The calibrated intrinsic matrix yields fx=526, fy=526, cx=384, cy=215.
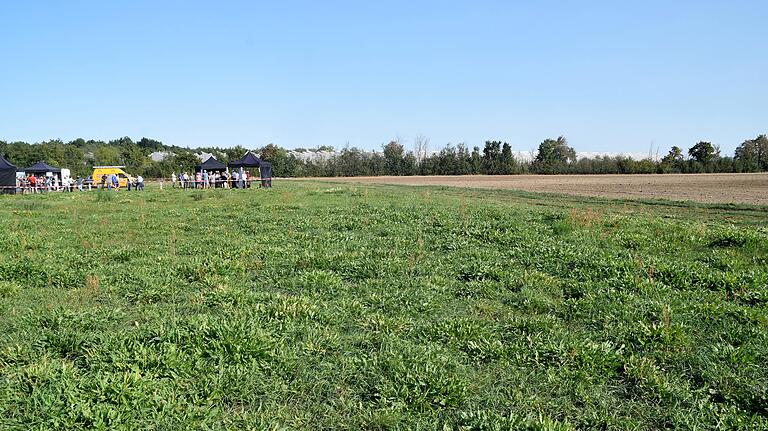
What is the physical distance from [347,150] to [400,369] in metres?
103

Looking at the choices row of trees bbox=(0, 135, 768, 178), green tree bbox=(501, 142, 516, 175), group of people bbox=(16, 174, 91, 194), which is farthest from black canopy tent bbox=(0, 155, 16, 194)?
green tree bbox=(501, 142, 516, 175)

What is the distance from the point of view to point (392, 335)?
5328 millimetres

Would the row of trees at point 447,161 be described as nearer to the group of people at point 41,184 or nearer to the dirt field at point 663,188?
the dirt field at point 663,188

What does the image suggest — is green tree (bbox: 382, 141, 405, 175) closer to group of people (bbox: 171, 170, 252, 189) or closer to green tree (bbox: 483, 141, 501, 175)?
green tree (bbox: 483, 141, 501, 175)

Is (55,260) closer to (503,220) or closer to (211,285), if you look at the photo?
(211,285)

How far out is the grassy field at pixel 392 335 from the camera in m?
3.95

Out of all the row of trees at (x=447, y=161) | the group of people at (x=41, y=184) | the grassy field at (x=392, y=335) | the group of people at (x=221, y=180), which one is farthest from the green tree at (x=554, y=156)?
the grassy field at (x=392, y=335)

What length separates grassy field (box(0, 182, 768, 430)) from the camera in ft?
13.0

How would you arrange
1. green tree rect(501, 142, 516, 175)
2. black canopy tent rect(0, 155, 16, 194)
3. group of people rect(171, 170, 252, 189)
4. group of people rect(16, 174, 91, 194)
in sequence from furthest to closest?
1. green tree rect(501, 142, 516, 175)
2. group of people rect(171, 170, 252, 189)
3. group of people rect(16, 174, 91, 194)
4. black canopy tent rect(0, 155, 16, 194)

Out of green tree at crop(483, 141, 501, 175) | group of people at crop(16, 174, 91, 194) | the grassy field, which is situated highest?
green tree at crop(483, 141, 501, 175)

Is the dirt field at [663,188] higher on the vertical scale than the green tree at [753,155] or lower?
lower

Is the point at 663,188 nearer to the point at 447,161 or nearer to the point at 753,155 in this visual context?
the point at 447,161

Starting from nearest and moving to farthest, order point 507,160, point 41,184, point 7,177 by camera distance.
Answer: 1. point 7,177
2. point 41,184
3. point 507,160

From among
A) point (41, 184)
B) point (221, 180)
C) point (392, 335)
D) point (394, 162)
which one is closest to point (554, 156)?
point (394, 162)
